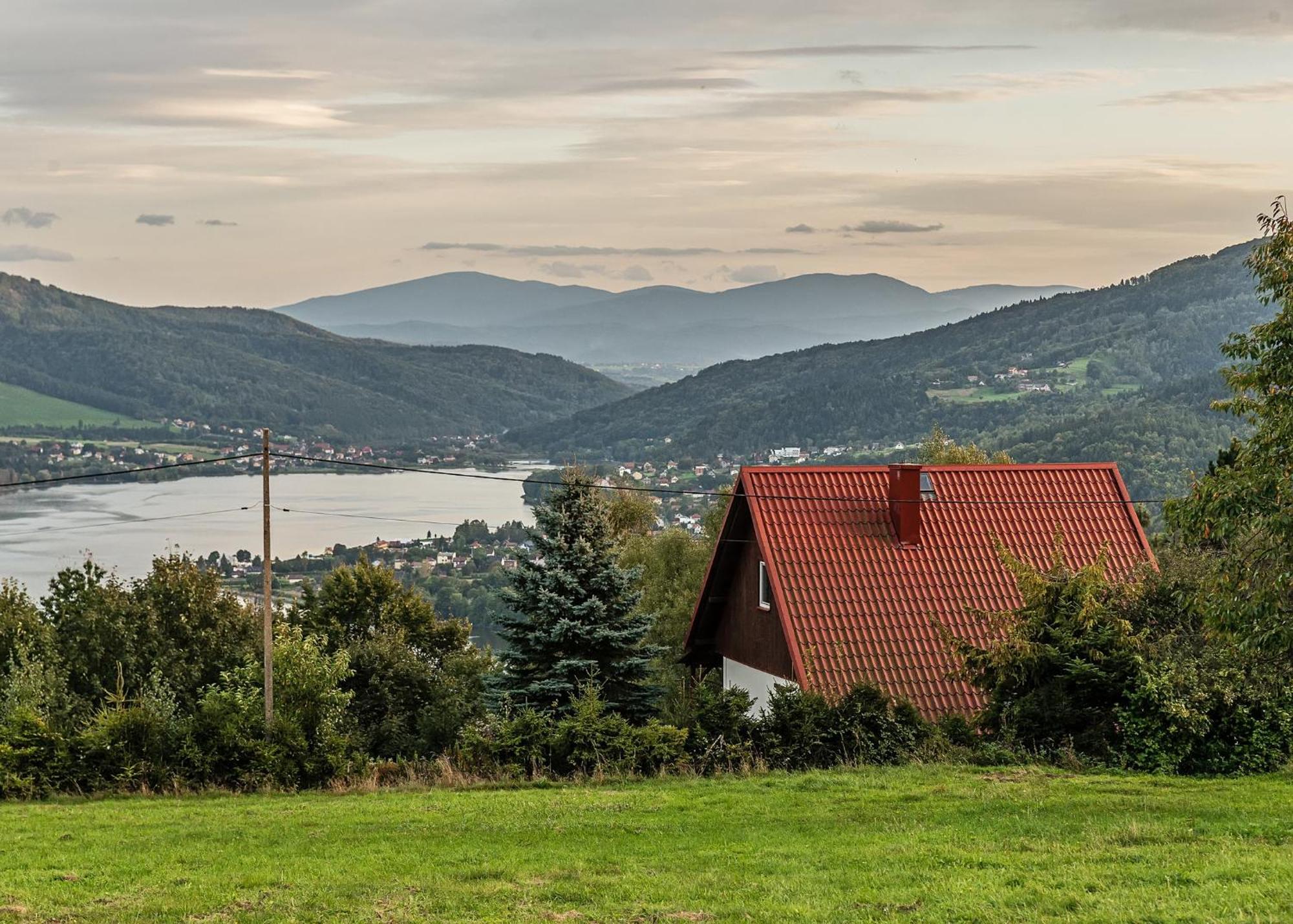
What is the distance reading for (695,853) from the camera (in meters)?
11.7

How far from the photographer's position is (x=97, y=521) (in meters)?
97.6

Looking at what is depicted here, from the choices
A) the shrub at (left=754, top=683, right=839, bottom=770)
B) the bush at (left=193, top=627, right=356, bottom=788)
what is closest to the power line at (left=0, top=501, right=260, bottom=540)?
the bush at (left=193, top=627, right=356, bottom=788)

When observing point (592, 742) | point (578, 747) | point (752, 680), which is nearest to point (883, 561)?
point (752, 680)

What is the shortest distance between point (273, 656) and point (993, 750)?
11.2 metres

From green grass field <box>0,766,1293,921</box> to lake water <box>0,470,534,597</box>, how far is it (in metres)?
50.9

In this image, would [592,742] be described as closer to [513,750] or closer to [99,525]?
[513,750]

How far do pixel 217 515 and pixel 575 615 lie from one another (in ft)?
314

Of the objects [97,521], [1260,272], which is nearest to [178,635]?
[1260,272]

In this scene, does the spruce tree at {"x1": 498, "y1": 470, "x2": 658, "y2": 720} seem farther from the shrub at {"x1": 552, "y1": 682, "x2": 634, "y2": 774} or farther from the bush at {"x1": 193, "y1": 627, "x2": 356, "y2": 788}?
the bush at {"x1": 193, "y1": 627, "x2": 356, "y2": 788}

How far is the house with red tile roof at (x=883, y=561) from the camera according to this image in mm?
21781

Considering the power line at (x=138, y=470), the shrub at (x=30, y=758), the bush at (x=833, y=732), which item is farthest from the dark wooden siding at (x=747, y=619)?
the shrub at (x=30, y=758)

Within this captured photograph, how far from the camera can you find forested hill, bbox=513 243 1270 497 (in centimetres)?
11806

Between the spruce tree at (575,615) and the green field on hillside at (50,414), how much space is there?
171146mm

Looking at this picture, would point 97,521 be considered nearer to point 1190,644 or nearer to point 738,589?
point 738,589
